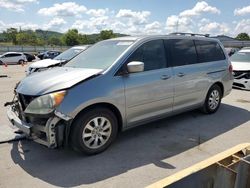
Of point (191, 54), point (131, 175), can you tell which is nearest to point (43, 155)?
point (131, 175)

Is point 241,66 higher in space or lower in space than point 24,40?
lower

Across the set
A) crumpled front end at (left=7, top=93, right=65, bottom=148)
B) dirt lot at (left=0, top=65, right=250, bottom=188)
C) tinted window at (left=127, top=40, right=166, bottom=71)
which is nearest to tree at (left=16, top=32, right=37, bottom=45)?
dirt lot at (left=0, top=65, right=250, bottom=188)

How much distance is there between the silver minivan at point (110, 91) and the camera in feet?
13.0

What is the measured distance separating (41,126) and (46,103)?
0.34m

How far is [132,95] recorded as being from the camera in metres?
4.59

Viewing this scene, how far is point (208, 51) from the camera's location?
639cm

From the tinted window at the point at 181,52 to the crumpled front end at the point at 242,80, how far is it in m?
4.88

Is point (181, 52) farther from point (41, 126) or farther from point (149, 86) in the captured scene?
point (41, 126)

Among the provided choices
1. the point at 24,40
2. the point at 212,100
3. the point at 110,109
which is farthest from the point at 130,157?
the point at 24,40

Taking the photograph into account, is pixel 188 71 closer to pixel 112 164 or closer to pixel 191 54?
pixel 191 54

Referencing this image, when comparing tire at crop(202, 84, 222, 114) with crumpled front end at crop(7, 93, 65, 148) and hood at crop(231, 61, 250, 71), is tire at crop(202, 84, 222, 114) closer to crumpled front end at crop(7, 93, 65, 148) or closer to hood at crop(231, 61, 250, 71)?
crumpled front end at crop(7, 93, 65, 148)

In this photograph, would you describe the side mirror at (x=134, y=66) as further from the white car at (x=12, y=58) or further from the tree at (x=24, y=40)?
the tree at (x=24, y=40)

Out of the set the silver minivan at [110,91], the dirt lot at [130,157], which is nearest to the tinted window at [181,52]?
the silver minivan at [110,91]

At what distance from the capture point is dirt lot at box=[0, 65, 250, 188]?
3670 mm
